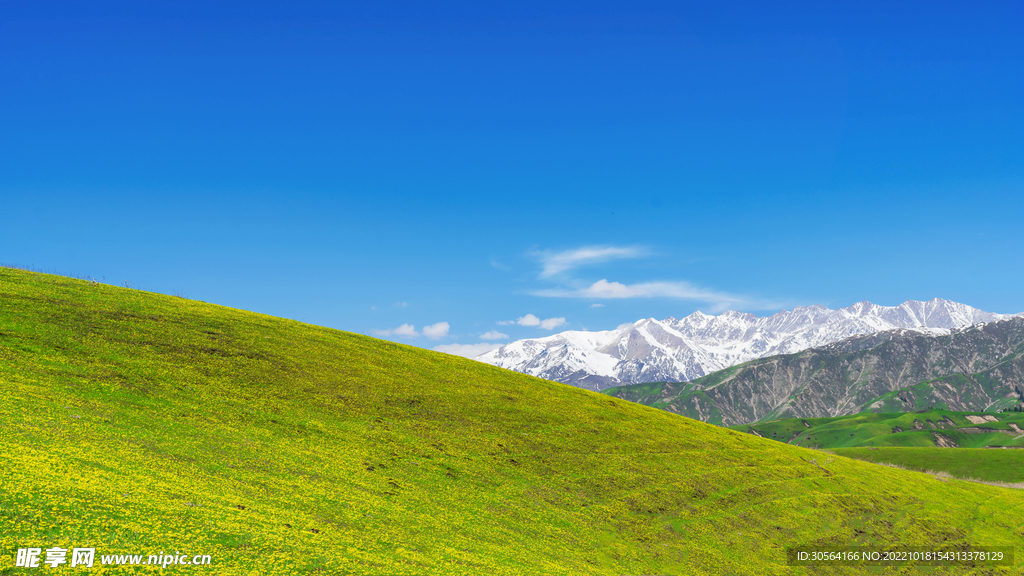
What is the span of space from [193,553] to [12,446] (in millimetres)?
11115

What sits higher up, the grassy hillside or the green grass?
the grassy hillside

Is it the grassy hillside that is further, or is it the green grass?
the green grass

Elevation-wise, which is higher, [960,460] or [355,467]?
[355,467]

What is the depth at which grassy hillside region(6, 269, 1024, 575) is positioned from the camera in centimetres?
2206

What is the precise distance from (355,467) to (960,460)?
210m

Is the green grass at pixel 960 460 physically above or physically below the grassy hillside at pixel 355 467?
below

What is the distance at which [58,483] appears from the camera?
21031mm

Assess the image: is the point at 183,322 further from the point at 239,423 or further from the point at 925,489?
the point at 925,489

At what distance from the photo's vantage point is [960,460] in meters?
172

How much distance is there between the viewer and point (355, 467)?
112ft

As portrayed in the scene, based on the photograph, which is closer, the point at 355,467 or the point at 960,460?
the point at 355,467

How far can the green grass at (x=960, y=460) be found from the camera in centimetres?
15974

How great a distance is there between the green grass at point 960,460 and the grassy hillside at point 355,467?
11510 centimetres

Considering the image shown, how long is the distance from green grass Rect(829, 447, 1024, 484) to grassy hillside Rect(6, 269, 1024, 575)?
115 metres
